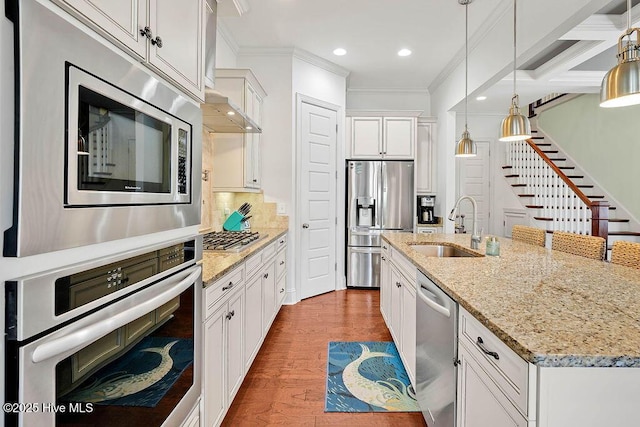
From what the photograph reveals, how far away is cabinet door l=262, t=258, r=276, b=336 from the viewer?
2701mm

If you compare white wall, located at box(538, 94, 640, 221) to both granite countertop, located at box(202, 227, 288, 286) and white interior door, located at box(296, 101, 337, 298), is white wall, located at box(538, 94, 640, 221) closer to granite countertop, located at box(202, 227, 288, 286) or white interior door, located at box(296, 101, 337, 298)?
white interior door, located at box(296, 101, 337, 298)

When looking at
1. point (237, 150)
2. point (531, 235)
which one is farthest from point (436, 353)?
point (237, 150)


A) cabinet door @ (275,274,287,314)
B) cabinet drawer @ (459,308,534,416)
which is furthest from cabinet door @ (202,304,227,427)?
cabinet door @ (275,274,287,314)

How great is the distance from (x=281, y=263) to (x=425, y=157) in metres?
2.94

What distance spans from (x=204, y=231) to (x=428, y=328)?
223cm

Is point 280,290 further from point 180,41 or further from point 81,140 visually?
point 81,140

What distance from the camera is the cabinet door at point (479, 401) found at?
94cm

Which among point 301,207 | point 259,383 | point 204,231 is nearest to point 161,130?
point 259,383

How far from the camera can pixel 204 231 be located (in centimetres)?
318

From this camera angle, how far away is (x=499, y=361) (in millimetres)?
994

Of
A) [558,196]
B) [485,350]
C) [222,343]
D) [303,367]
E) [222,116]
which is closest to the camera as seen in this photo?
[485,350]

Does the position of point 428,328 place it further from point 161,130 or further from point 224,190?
point 224,190

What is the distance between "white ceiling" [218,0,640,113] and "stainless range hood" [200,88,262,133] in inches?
22.5

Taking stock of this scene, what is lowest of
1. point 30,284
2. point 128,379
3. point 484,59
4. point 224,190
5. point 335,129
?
point 128,379
